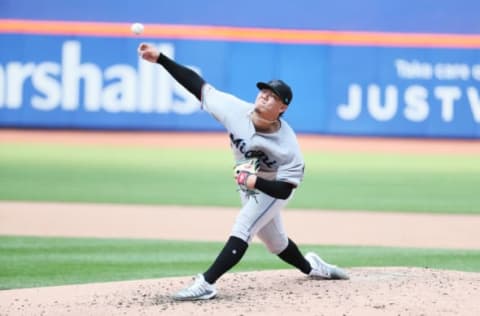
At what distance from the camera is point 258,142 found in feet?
19.9

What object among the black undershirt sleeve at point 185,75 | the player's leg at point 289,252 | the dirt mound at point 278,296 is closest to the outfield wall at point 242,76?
the dirt mound at point 278,296

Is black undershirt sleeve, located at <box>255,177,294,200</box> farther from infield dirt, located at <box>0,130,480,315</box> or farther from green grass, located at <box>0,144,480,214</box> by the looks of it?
green grass, located at <box>0,144,480,214</box>

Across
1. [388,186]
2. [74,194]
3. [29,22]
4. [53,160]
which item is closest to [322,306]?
[74,194]

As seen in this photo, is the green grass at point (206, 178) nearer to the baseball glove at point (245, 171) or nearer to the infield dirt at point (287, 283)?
the infield dirt at point (287, 283)

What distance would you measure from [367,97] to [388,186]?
16.5ft

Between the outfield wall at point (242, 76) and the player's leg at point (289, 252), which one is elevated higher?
the outfield wall at point (242, 76)

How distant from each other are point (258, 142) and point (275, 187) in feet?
0.95

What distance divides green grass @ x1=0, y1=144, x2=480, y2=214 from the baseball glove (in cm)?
585

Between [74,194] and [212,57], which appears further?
[212,57]

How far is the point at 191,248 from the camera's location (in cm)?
912

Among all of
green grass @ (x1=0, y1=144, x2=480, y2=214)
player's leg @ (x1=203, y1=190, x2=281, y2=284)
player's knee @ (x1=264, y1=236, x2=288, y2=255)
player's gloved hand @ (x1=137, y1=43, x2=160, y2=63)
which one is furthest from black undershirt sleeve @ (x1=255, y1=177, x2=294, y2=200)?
green grass @ (x1=0, y1=144, x2=480, y2=214)

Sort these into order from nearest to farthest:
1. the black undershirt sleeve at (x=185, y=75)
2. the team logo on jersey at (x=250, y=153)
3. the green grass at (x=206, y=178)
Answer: the team logo on jersey at (x=250, y=153)
the black undershirt sleeve at (x=185, y=75)
the green grass at (x=206, y=178)

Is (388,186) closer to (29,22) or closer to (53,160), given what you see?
(53,160)

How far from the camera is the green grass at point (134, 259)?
7738 millimetres
